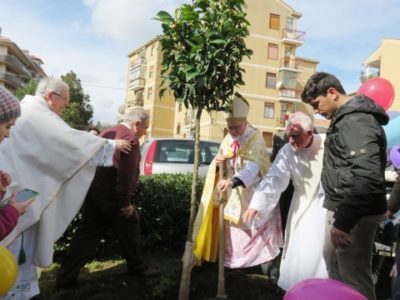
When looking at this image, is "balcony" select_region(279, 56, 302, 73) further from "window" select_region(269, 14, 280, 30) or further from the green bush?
the green bush

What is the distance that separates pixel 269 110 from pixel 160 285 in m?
40.3

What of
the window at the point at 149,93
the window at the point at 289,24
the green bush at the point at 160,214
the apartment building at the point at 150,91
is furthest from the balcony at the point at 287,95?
the green bush at the point at 160,214

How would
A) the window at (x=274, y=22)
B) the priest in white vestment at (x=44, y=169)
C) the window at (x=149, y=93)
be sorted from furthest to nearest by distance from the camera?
the window at (x=149, y=93) → the window at (x=274, y=22) → the priest in white vestment at (x=44, y=169)

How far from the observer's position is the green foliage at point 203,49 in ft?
13.0

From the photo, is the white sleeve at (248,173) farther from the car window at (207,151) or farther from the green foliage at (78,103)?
the green foliage at (78,103)

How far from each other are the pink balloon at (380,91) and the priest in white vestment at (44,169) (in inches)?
121

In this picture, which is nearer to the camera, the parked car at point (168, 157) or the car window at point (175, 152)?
the parked car at point (168, 157)

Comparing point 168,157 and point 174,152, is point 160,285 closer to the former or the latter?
point 168,157

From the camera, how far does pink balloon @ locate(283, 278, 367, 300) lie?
167 centimetres

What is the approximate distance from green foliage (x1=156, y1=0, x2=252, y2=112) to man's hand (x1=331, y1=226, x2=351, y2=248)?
1787mm

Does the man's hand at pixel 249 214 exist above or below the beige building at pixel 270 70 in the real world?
below

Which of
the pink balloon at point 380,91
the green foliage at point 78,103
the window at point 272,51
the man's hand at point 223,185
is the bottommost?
the man's hand at point 223,185

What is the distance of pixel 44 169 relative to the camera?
3746 millimetres

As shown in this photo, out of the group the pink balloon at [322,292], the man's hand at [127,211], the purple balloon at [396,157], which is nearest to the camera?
the pink balloon at [322,292]
